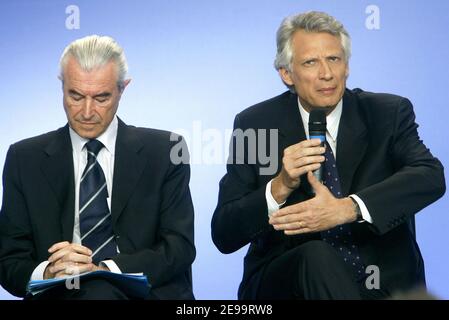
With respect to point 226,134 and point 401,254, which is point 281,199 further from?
point 226,134

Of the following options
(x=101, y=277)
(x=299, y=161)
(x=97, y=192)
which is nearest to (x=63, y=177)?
(x=97, y=192)

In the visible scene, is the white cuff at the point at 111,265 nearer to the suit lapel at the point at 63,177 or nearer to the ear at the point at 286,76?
the suit lapel at the point at 63,177

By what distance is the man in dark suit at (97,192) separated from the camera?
304cm

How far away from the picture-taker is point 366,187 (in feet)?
10.1

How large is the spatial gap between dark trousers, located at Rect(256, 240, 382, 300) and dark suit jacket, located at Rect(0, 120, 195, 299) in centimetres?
38

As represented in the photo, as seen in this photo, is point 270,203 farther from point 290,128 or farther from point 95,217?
point 95,217

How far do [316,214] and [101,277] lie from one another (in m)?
0.70

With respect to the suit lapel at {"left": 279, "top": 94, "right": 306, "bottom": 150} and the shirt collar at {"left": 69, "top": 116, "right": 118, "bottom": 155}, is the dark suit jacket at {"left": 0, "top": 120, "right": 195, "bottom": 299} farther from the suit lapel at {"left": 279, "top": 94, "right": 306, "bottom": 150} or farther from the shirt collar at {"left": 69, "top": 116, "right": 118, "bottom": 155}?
the suit lapel at {"left": 279, "top": 94, "right": 306, "bottom": 150}

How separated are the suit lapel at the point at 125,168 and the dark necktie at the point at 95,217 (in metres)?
0.04

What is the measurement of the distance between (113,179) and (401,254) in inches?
40.5

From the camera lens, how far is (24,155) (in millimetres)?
3143

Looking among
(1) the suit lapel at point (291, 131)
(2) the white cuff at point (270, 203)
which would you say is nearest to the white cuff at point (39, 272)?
(2) the white cuff at point (270, 203)

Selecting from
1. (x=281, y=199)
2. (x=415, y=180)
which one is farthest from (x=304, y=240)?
(x=415, y=180)
